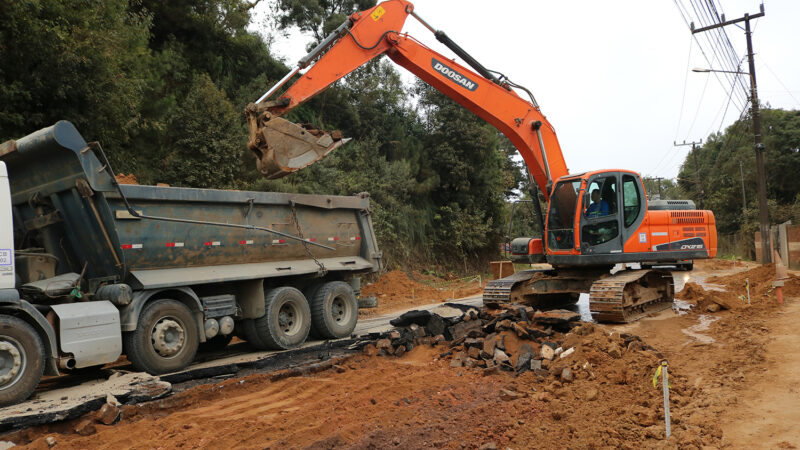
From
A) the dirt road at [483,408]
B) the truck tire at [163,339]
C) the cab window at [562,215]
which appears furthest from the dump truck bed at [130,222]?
the cab window at [562,215]

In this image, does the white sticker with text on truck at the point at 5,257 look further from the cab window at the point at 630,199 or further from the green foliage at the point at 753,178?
the green foliage at the point at 753,178

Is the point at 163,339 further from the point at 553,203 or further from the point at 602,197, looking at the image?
the point at 602,197

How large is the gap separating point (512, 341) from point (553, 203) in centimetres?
392

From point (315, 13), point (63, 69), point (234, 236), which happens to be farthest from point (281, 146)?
point (315, 13)

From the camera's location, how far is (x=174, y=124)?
651 inches

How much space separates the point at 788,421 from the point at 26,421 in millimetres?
6699

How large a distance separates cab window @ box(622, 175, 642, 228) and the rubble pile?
2963 millimetres

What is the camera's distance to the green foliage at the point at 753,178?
3640 cm

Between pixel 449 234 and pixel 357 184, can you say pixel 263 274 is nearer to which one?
pixel 357 184

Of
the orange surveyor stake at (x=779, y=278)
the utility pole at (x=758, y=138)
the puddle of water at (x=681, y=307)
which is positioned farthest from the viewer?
the utility pole at (x=758, y=138)

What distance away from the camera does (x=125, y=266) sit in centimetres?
714

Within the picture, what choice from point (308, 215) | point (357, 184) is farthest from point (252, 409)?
point (357, 184)

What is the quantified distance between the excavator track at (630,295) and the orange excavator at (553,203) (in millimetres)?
19

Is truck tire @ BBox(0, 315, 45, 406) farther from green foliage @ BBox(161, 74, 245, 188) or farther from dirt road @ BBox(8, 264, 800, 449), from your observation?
green foliage @ BBox(161, 74, 245, 188)
